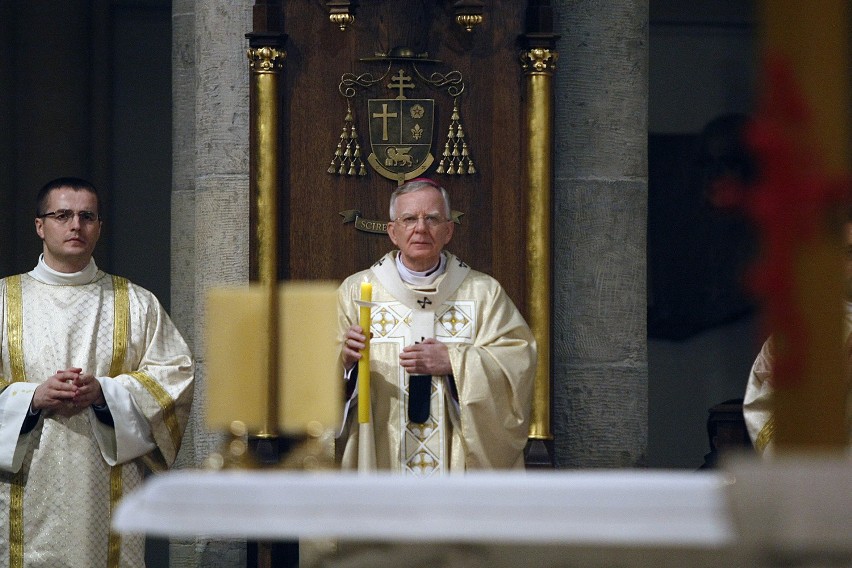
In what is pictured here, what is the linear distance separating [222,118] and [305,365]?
13.4 ft

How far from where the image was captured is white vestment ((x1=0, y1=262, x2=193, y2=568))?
5660 mm

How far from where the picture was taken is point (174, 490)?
2.02 meters

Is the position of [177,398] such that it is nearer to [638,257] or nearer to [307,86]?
[307,86]

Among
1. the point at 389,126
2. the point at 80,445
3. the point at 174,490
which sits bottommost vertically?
the point at 80,445

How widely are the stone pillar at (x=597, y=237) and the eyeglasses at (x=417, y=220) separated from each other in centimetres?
118

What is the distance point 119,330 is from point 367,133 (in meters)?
1.30

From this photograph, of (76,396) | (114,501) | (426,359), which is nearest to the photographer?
(426,359)

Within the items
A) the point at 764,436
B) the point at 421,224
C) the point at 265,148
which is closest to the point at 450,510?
the point at 421,224

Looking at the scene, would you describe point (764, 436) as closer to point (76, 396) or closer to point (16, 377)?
point (76, 396)

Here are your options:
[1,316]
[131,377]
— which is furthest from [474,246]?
[1,316]

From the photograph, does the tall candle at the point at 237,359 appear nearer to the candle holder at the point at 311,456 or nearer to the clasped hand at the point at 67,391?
the candle holder at the point at 311,456

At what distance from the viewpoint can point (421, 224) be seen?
541 cm

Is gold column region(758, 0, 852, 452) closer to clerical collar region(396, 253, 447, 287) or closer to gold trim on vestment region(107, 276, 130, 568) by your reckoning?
clerical collar region(396, 253, 447, 287)

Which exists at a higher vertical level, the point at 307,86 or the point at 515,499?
the point at 307,86
